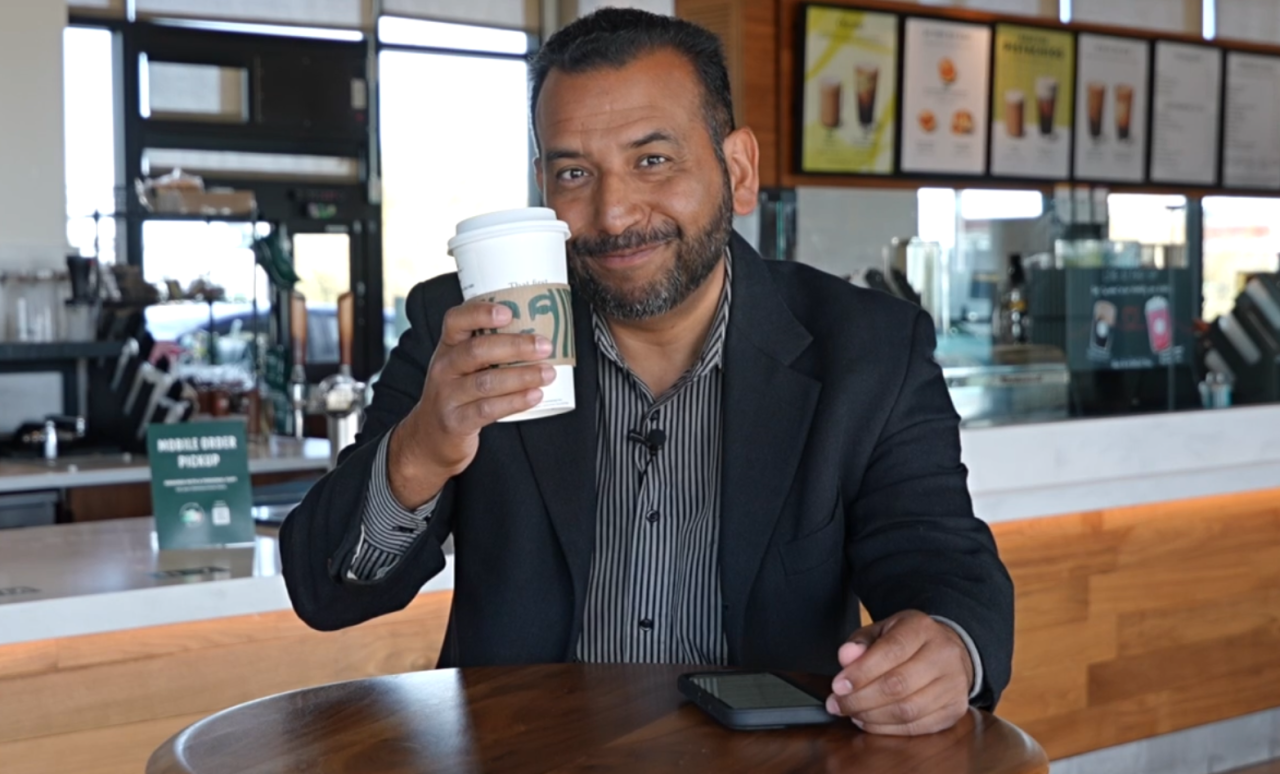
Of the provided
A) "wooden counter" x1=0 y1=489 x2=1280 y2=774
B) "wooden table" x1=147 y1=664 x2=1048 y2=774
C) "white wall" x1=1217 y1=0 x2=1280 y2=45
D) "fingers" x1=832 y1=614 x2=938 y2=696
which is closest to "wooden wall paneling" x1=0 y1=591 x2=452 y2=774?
"wooden counter" x1=0 y1=489 x2=1280 y2=774

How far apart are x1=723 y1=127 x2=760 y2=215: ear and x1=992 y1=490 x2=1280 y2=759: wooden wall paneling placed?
68.8 inches

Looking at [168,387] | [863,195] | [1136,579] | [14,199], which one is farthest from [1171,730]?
[14,199]

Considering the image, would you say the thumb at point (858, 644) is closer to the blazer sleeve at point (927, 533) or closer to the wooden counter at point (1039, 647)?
the blazer sleeve at point (927, 533)

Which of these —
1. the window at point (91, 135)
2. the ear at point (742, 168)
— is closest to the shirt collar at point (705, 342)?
the ear at point (742, 168)

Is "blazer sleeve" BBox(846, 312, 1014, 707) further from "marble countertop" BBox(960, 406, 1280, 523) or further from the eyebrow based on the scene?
"marble countertop" BBox(960, 406, 1280, 523)

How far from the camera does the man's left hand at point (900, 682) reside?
3.95ft

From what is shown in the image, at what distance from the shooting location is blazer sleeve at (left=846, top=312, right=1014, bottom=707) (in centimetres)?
142

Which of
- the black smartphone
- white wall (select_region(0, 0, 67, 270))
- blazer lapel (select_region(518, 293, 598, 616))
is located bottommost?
the black smartphone

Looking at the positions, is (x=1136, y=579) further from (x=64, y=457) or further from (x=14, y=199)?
(x=14, y=199)

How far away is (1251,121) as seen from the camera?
7.35 metres

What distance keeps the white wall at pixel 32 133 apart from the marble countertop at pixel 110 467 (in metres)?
1.29

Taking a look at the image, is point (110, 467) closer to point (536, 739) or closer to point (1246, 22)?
point (536, 739)

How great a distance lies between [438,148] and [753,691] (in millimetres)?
6856

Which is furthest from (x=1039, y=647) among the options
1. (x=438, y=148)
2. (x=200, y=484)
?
(x=438, y=148)
